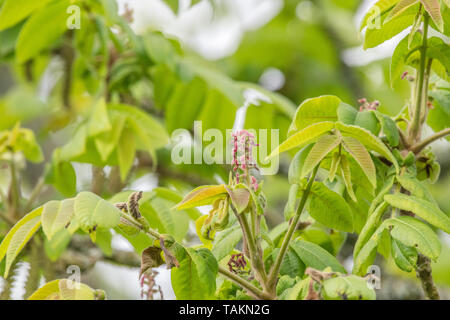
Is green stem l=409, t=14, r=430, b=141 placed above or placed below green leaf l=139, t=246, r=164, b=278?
above

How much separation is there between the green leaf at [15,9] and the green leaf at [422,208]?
45.5 inches

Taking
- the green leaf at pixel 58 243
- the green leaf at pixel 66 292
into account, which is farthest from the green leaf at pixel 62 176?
the green leaf at pixel 66 292

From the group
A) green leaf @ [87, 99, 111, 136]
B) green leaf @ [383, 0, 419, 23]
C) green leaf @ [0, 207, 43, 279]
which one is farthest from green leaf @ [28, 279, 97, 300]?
green leaf @ [87, 99, 111, 136]

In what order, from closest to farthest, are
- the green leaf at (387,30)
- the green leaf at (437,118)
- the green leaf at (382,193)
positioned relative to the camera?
1. the green leaf at (382,193)
2. the green leaf at (387,30)
3. the green leaf at (437,118)

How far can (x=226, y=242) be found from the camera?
1.14 metres

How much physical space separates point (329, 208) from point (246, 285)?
26cm

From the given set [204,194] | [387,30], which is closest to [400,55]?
[387,30]

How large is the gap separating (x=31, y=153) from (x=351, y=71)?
6.78 feet

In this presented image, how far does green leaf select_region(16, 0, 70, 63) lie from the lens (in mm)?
1816

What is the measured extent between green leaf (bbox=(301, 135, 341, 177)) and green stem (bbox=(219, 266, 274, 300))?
199 mm

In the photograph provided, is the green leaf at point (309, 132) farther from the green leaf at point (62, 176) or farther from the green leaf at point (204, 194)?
the green leaf at point (62, 176)

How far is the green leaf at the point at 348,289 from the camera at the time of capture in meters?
Answer: 0.88

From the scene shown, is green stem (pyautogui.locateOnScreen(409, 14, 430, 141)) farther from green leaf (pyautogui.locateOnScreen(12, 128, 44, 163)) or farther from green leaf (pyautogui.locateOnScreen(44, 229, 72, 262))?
green leaf (pyautogui.locateOnScreen(12, 128, 44, 163))

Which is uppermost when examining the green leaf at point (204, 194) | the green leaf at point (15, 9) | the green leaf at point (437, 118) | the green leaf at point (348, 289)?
the green leaf at point (15, 9)
